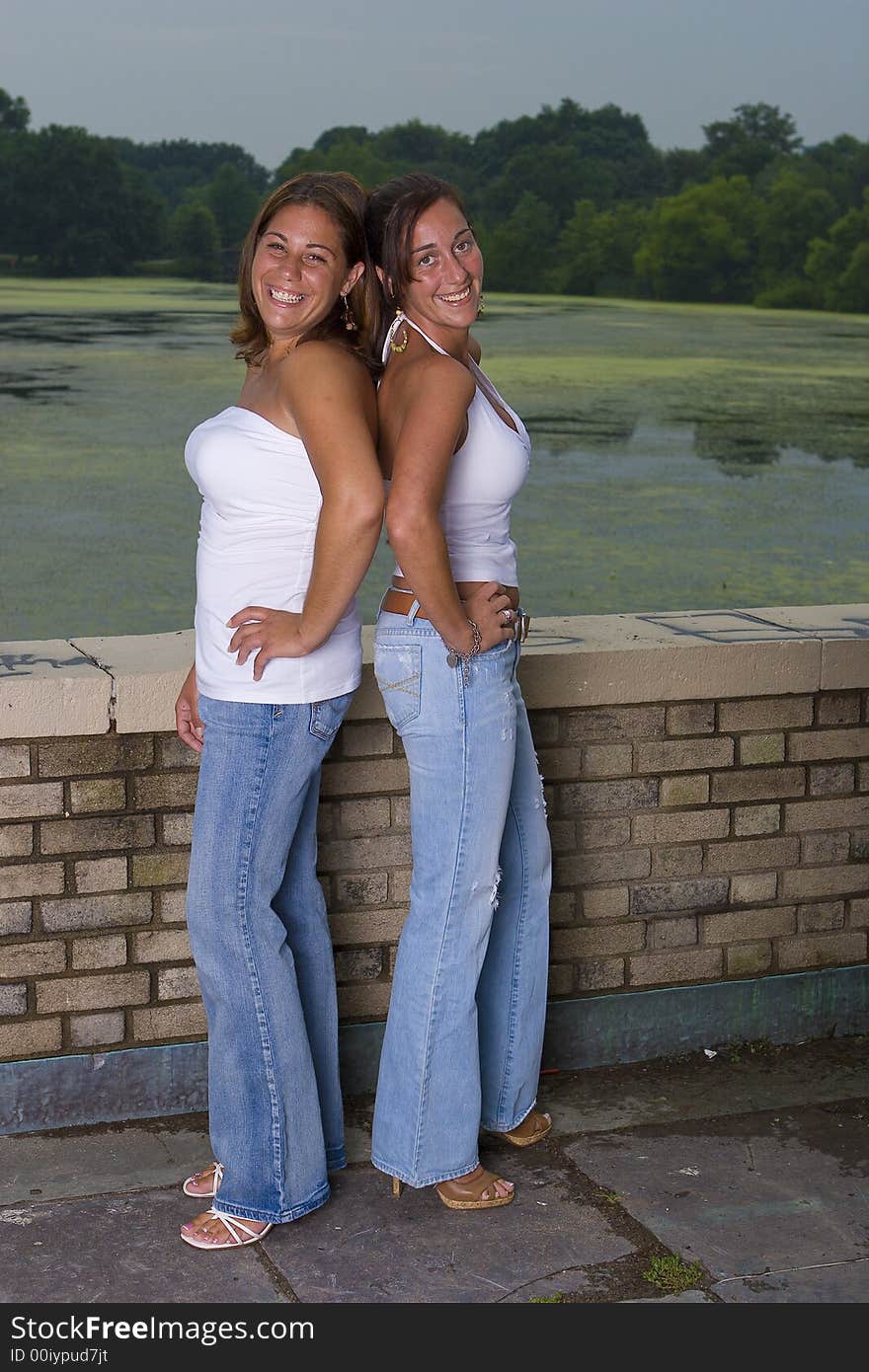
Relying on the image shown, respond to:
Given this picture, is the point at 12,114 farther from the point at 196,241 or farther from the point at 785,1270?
the point at 785,1270

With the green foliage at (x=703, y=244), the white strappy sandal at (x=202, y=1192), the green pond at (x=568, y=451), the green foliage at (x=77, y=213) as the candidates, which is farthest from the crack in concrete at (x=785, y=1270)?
the green foliage at (x=703, y=244)

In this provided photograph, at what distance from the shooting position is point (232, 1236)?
8.26 ft

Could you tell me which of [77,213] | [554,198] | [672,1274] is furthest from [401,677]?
[77,213]

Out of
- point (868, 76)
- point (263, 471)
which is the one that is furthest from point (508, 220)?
point (263, 471)

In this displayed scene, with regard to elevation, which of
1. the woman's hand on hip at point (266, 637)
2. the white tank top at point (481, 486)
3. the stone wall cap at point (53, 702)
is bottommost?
the stone wall cap at point (53, 702)

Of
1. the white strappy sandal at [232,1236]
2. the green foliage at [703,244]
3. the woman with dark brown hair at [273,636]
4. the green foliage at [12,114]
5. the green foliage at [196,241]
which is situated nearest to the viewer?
the woman with dark brown hair at [273,636]

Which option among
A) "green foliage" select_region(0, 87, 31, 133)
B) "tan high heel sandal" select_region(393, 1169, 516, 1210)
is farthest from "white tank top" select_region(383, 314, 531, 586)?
"green foliage" select_region(0, 87, 31, 133)

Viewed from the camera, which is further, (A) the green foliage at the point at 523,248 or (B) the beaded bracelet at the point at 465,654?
(A) the green foliage at the point at 523,248

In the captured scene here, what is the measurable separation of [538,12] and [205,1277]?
17396 millimetres

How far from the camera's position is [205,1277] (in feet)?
7.97

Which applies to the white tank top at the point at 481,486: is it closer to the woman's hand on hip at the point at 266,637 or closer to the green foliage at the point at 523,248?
the woman's hand on hip at the point at 266,637

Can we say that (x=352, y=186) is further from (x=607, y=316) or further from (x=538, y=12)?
(x=538, y=12)

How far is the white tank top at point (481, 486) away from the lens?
241 cm

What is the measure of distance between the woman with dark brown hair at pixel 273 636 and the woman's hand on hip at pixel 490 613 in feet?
0.61
